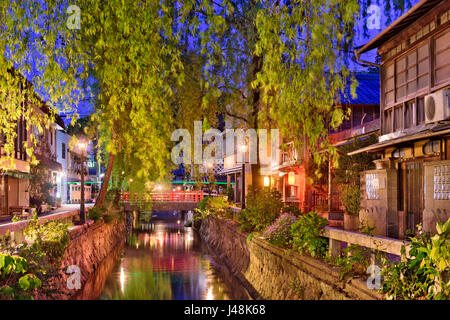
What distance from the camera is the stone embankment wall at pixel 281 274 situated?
8.81 meters

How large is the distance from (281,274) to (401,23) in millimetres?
7909

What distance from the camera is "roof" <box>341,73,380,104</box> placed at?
23.2 metres

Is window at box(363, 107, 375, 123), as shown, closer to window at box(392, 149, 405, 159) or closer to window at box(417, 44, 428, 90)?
window at box(392, 149, 405, 159)

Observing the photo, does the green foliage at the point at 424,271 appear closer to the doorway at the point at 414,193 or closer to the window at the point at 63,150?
the doorway at the point at 414,193

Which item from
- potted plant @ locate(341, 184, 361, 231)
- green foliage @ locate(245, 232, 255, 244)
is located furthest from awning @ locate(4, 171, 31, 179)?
potted plant @ locate(341, 184, 361, 231)

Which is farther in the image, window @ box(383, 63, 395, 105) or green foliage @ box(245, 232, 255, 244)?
green foliage @ box(245, 232, 255, 244)

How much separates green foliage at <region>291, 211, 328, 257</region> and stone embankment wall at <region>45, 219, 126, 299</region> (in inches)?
241

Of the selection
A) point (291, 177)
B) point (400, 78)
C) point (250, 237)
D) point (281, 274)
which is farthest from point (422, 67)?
point (291, 177)

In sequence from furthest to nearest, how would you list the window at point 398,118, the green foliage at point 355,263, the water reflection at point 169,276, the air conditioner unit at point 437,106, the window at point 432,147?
the water reflection at point 169,276, the window at point 398,118, the window at point 432,147, the air conditioner unit at point 437,106, the green foliage at point 355,263

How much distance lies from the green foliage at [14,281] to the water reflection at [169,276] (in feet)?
30.2

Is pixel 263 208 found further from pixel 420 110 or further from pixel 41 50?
pixel 41 50

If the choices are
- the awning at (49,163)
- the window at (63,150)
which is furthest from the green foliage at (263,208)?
the window at (63,150)

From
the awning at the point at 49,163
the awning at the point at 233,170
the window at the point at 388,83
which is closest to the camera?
the window at the point at 388,83
